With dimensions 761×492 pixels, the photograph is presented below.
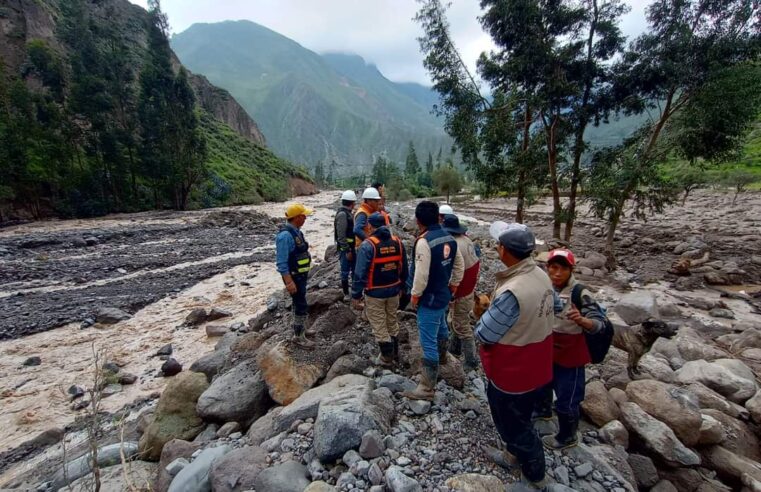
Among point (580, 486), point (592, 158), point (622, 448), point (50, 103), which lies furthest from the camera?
point (50, 103)

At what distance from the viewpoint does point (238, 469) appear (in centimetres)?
285

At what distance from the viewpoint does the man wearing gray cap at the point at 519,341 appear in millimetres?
2406

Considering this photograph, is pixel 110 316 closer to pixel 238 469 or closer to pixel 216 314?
pixel 216 314

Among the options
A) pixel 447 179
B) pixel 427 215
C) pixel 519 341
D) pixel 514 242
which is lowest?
pixel 519 341

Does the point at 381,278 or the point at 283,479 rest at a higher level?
the point at 381,278

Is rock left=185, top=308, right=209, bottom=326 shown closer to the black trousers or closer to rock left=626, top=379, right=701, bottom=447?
the black trousers

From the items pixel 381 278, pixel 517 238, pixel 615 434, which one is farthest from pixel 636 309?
pixel 517 238

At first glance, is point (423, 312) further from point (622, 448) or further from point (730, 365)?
point (730, 365)

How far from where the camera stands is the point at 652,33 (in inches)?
448

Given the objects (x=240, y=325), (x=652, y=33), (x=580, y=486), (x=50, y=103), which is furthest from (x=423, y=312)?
(x=50, y=103)

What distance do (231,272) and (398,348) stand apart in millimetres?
10858

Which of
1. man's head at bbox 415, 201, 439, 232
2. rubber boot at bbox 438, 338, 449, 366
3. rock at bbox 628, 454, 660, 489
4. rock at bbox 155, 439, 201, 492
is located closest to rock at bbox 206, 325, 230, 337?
rock at bbox 155, 439, 201, 492

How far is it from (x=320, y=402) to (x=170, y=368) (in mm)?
4955

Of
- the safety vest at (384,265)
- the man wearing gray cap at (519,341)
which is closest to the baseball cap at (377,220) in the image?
the safety vest at (384,265)
